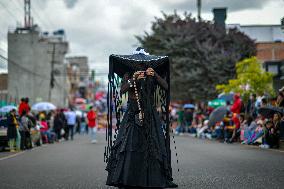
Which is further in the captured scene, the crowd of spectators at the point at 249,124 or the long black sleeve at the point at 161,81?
the crowd of spectators at the point at 249,124

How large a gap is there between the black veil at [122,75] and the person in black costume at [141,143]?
5.4 inches

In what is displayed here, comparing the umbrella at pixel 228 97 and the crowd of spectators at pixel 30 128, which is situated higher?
the umbrella at pixel 228 97

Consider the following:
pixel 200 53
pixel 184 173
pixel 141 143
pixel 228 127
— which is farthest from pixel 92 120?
pixel 200 53

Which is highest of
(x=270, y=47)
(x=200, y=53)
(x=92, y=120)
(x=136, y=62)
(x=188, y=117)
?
(x=270, y=47)

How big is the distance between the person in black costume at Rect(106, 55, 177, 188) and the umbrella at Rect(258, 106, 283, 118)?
1301 cm

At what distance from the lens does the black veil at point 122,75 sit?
10.6m

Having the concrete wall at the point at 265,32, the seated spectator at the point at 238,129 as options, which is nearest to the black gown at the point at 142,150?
the seated spectator at the point at 238,129

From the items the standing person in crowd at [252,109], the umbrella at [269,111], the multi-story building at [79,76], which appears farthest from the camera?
the multi-story building at [79,76]

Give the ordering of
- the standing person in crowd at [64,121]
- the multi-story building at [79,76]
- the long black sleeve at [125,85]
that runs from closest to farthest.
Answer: the long black sleeve at [125,85], the standing person in crowd at [64,121], the multi-story building at [79,76]

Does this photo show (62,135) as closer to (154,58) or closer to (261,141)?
(261,141)

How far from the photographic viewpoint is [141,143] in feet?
33.6

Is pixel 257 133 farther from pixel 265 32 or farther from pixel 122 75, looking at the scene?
pixel 265 32

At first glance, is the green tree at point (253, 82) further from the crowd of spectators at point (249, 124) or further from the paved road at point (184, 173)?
the paved road at point (184, 173)

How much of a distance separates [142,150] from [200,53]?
46301 mm
